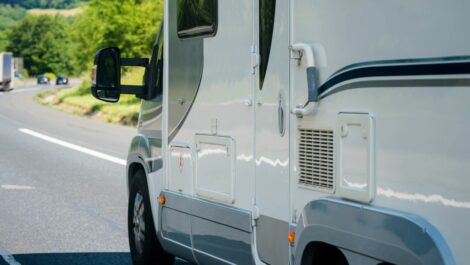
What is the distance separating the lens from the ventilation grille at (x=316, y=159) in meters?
4.68

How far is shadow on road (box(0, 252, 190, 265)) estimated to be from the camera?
8766 mm

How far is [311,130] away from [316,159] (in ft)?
0.48

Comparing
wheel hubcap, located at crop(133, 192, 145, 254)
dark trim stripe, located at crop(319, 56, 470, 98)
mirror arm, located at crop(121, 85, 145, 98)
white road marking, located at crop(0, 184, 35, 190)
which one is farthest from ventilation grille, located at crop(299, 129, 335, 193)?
white road marking, located at crop(0, 184, 35, 190)


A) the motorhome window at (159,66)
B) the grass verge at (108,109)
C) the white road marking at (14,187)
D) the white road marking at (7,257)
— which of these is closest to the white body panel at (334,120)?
the motorhome window at (159,66)

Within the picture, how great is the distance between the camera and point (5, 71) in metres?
80.1

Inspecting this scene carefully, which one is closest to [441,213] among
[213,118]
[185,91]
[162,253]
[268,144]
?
[268,144]

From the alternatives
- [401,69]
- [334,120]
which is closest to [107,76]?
[334,120]

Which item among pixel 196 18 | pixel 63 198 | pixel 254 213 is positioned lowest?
pixel 63 198

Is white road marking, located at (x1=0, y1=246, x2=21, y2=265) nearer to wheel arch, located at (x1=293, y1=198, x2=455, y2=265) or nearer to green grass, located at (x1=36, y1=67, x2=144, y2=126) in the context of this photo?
wheel arch, located at (x1=293, y1=198, x2=455, y2=265)

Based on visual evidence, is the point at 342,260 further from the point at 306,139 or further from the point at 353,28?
the point at 353,28

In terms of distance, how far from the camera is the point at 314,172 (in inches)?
189

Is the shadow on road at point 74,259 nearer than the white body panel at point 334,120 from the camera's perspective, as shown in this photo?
No

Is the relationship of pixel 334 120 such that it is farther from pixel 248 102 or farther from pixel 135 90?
pixel 135 90

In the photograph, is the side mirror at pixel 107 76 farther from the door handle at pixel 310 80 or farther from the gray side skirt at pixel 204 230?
the door handle at pixel 310 80
